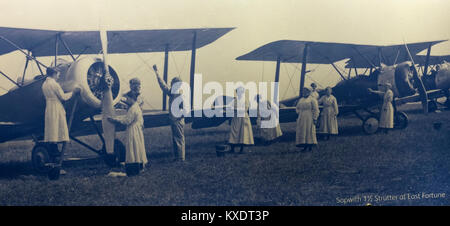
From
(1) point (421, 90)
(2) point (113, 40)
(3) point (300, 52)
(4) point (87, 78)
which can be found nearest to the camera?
(4) point (87, 78)

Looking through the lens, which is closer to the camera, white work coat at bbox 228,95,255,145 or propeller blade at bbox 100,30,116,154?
propeller blade at bbox 100,30,116,154

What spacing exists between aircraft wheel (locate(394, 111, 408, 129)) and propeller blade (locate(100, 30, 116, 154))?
15.0 ft

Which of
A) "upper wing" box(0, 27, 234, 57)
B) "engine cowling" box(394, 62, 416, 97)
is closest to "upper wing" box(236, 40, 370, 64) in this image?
"upper wing" box(0, 27, 234, 57)

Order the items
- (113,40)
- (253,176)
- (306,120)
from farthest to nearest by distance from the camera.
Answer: (306,120) → (253,176) → (113,40)

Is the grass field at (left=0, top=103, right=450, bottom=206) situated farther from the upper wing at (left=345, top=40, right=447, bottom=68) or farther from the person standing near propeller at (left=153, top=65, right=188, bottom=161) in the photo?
the upper wing at (left=345, top=40, right=447, bottom=68)

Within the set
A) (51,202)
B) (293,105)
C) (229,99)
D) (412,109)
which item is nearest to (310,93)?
(293,105)

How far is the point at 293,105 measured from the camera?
231 inches

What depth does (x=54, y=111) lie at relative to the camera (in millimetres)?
4215

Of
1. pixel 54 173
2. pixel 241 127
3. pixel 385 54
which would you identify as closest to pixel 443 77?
pixel 385 54

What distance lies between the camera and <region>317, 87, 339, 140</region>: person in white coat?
20.3 feet

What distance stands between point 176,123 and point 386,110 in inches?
146

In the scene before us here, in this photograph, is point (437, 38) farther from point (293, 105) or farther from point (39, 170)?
point (39, 170)

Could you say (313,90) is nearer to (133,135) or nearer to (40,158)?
(133,135)

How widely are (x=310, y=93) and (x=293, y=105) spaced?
0.37m
